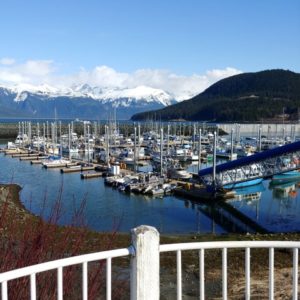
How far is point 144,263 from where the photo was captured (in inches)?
129

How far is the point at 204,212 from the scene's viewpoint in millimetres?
32812

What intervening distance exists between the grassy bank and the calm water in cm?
742

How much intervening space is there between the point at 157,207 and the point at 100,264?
94.7 ft

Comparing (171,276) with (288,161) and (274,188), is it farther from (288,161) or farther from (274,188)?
(274,188)

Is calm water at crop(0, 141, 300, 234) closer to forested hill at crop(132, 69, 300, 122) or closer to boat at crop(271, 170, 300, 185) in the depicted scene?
boat at crop(271, 170, 300, 185)

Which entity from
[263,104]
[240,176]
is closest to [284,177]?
[240,176]

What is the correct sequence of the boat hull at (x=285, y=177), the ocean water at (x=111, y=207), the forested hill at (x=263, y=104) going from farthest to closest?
the forested hill at (x=263, y=104) < the boat hull at (x=285, y=177) < the ocean water at (x=111, y=207)

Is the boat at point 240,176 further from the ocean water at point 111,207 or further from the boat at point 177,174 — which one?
the boat at point 177,174

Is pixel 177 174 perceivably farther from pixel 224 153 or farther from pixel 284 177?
pixel 224 153

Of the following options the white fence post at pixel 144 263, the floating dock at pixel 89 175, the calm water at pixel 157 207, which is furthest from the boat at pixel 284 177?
the white fence post at pixel 144 263

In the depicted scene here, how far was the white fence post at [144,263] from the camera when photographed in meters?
3.23

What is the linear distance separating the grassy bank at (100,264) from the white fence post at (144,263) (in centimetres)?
174

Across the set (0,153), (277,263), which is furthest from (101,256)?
(0,153)

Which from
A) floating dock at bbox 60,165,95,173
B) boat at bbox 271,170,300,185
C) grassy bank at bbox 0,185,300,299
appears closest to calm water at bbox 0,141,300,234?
boat at bbox 271,170,300,185
